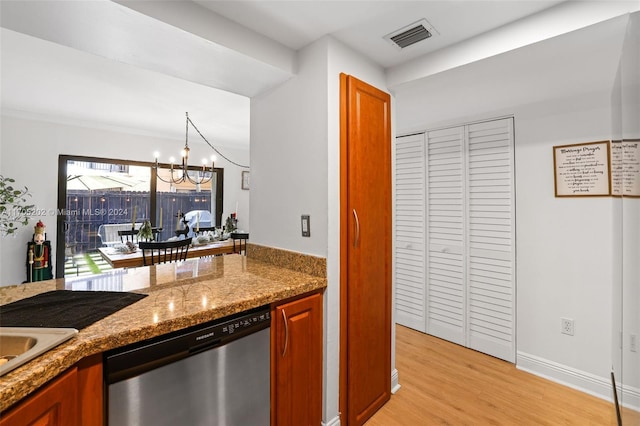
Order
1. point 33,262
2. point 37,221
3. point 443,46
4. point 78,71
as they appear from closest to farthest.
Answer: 1. point 443,46
2. point 78,71
3. point 33,262
4. point 37,221

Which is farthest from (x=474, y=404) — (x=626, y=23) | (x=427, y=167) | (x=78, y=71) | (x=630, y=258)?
(x=78, y=71)

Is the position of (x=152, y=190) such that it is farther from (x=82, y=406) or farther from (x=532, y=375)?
(x=532, y=375)

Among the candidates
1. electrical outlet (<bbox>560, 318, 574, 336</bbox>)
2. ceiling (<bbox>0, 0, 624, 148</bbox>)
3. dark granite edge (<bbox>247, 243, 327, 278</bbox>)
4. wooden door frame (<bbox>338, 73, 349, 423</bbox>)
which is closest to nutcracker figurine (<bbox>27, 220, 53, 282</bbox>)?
ceiling (<bbox>0, 0, 624, 148</bbox>)

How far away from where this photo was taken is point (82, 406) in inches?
36.7

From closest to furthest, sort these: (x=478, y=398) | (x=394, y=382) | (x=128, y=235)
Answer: (x=478, y=398) < (x=394, y=382) < (x=128, y=235)

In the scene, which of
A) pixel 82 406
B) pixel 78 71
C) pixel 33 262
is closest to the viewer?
pixel 82 406

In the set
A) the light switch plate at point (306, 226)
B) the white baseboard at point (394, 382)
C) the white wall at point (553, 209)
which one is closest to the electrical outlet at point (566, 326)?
the white wall at point (553, 209)

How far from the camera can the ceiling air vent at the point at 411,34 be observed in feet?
5.27

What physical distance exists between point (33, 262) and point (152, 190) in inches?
68.2

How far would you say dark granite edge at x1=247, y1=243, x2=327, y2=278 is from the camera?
5.58 ft

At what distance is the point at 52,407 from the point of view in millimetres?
840

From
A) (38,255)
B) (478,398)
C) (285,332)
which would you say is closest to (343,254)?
(285,332)

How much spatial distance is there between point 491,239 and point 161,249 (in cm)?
321

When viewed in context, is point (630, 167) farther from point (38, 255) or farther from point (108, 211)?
point (108, 211)
